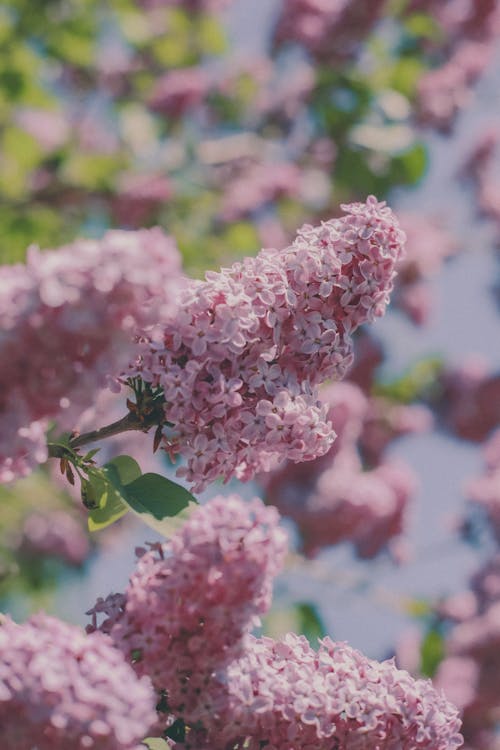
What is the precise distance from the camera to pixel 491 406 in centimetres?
701

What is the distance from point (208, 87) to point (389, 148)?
1445mm

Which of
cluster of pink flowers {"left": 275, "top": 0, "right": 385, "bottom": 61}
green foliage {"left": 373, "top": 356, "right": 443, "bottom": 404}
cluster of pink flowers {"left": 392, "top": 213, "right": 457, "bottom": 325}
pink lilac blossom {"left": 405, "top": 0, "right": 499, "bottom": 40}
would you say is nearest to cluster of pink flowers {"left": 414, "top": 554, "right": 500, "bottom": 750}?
green foliage {"left": 373, "top": 356, "right": 443, "bottom": 404}

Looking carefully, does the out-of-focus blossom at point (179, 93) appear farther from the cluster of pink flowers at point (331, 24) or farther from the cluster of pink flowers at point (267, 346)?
the cluster of pink flowers at point (267, 346)

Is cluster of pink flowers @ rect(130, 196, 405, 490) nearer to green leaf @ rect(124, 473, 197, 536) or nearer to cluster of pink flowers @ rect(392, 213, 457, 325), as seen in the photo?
green leaf @ rect(124, 473, 197, 536)

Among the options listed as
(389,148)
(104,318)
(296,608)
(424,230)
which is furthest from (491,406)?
(104,318)

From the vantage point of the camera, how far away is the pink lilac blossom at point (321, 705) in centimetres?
150

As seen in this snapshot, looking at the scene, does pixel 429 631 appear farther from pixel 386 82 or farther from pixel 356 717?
pixel 356 717

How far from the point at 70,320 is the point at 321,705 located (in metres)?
0.67

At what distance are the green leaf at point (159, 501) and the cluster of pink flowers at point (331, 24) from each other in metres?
4.88

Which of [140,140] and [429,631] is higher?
[140,140]

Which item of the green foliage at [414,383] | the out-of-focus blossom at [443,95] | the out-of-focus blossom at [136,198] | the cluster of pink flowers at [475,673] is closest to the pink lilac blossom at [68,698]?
the cluster of pink flowers at [475,673]

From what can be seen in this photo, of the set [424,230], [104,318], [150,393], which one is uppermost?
[424,230]

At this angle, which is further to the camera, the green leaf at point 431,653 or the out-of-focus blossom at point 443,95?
the out-of-focus blossom at point 443,95

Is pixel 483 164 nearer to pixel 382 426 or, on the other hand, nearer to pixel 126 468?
pixel 382 426
